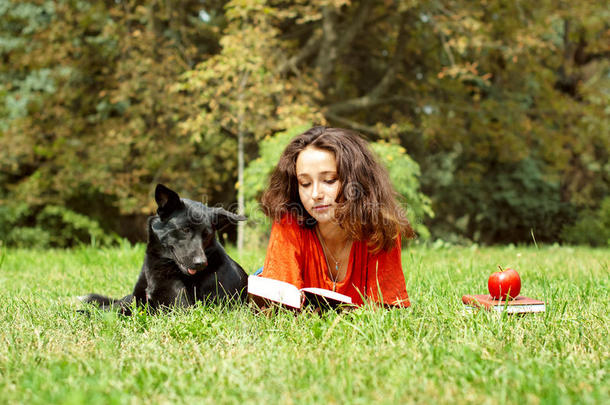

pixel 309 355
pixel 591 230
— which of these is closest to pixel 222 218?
pixel 309 355

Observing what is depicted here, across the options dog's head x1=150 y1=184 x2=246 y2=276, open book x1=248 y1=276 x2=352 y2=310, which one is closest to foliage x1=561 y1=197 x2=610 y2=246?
open book x1=248 y1=276 x2=352 y2=310

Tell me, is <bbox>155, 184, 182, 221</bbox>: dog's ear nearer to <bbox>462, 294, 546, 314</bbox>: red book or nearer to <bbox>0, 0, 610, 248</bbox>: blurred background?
<bbox>462, 294, 546, 314</bbox>: red book

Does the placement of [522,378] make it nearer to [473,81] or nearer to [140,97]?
[140,97]

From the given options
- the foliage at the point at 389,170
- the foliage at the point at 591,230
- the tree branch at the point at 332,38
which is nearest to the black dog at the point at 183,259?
the foliage at the point at 389,170

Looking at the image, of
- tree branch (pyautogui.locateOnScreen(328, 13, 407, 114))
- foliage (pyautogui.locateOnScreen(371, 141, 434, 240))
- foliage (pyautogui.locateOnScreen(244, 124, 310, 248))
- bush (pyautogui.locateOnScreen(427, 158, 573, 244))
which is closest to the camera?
foliage (pyautogui.locateOnScreen(371, 141, 434, 240))

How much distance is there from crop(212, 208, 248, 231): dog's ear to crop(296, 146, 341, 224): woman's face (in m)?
0.39

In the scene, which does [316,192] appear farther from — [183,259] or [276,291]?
[183,259]

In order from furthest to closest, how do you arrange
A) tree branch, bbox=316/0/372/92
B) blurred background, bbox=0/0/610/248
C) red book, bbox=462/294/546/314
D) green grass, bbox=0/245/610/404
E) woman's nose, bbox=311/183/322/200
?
tree branch, bbox=316/0/372/92
blurred background, bbox=0/0/610/248
woman's nose, bbox=311/183/322/200
red book, bbox=462/294/546/314
green grass, bbox=0/245/610/404

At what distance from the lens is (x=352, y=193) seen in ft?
9.80

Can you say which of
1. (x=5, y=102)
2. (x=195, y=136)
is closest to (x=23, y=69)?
(x=5, y=102)

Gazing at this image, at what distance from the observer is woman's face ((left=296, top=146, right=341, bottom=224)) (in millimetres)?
2969

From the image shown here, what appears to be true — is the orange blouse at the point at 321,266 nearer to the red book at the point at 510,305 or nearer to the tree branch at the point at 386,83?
the red book at the point at 510,305

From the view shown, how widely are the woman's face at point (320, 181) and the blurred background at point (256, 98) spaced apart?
4450mm

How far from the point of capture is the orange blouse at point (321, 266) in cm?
309
